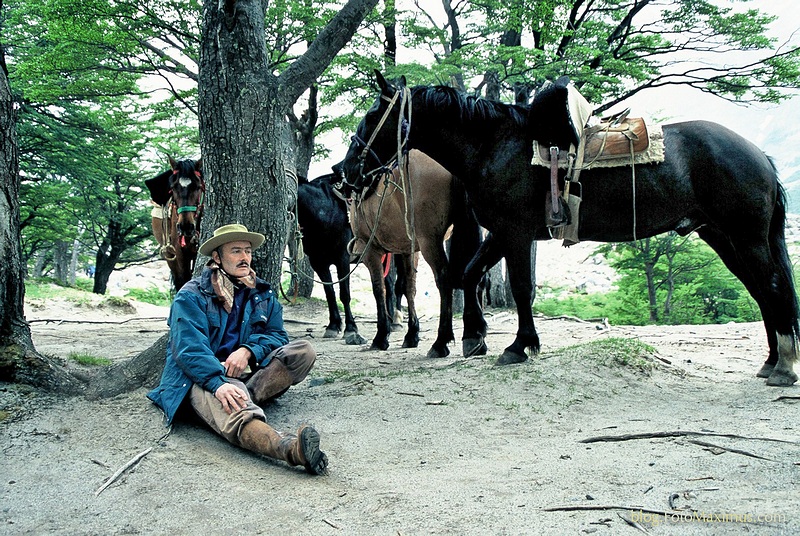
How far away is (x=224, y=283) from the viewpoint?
394cm

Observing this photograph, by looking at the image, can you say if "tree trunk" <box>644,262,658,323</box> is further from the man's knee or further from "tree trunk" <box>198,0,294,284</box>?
the man's knee

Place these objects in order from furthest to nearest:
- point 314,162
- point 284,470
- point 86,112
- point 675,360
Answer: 1. point 314,162
2. point 86,112
3. point 675,360
4. point 284,470

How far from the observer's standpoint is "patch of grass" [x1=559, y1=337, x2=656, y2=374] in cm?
534

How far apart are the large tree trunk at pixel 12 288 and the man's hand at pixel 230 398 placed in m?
1.42

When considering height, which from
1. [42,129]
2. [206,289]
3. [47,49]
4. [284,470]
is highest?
[47,49]

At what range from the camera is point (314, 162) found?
19094 mm

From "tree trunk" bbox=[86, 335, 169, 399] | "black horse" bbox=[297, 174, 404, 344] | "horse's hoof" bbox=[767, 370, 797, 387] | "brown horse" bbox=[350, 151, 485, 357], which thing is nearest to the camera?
"tree trunk" bbox=[86, 335, 169, 399]

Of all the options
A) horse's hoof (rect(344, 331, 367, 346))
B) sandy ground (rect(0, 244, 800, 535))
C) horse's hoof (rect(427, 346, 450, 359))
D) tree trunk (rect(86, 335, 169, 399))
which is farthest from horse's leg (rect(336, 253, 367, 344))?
tree trunk (rect(86, 335, 169, 399))

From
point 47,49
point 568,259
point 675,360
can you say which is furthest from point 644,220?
point 568,259

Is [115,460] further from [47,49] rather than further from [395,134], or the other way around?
[47,49]

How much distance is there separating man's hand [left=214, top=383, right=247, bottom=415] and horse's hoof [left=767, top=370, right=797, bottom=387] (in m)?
4.32

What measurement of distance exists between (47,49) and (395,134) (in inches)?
468

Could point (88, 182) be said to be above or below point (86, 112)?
below

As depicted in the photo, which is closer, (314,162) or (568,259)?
(314,162)
